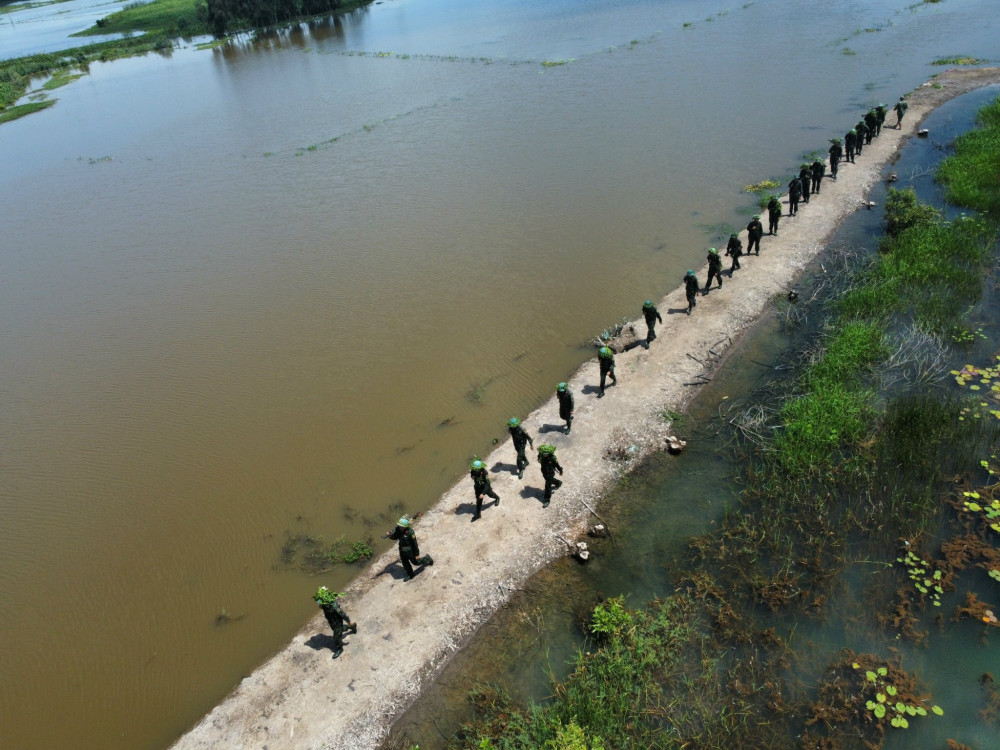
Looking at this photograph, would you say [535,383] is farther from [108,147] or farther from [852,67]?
[108,147]

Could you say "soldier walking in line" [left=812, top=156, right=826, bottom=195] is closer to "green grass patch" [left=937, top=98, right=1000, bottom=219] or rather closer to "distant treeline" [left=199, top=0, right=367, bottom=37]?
"green grass patch" [left=937, top=98, right=1000, bottom=219]

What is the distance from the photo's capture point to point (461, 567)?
1118 centimetres

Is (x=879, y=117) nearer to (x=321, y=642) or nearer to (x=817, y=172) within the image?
(x=817, y=172)

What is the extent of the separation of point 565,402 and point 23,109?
59.9m

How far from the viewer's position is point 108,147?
3847 cm

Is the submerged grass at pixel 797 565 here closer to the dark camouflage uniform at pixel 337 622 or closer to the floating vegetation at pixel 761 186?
the dark camouflage uniform at pixel 337 622

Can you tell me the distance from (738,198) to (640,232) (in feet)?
15.7

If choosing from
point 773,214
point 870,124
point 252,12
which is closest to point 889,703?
point 773,214

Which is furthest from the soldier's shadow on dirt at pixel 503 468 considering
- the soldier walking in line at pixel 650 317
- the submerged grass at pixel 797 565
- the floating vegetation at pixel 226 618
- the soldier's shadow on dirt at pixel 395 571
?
the floating vegetation at pixel 226 618

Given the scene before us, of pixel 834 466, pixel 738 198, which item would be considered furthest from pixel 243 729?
pixel 738 198

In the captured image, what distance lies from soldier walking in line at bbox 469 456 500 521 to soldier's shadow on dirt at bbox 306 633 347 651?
3398 mm

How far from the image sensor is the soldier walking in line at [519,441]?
1233cm

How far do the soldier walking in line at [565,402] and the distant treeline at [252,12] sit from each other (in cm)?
8111

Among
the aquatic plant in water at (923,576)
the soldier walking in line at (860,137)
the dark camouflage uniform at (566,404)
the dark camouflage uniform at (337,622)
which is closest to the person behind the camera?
the dark camouflage uniform at (337,622)
